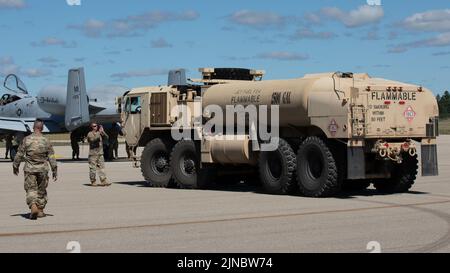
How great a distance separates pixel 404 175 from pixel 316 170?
7.39 feet

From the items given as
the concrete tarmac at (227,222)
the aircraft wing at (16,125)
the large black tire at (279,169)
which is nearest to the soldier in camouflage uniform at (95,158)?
the concrete tarmac at (227,222)

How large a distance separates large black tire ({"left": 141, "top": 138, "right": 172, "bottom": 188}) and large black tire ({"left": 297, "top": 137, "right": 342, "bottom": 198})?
4.95 m

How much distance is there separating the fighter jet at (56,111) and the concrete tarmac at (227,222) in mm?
15454

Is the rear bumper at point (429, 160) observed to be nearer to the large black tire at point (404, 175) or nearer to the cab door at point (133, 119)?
the large black tire at point (404, 175)

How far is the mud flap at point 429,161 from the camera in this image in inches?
675

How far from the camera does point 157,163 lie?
69.7 feet

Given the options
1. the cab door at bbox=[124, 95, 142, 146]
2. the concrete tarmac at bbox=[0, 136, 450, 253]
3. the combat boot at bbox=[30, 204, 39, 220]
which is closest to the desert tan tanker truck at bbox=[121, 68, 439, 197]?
the cab door at bbox=[124, 95, 142, 146]

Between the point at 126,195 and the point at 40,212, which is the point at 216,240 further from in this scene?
the point at 126,195

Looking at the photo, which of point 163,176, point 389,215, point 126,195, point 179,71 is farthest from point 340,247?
point 179,71

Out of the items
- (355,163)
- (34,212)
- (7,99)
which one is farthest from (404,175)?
(7,99)

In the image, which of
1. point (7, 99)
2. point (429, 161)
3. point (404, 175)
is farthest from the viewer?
point (7, 99)

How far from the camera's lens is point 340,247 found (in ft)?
32.0

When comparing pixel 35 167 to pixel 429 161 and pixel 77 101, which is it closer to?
pixel 429 161

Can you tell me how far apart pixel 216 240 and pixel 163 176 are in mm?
10573
